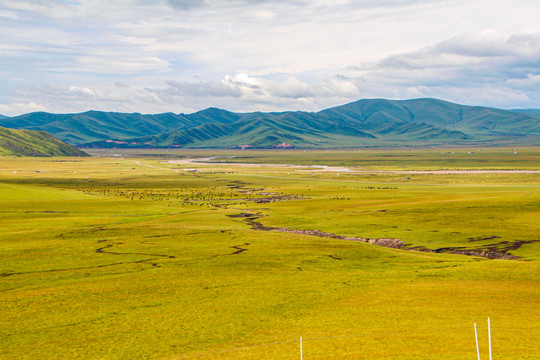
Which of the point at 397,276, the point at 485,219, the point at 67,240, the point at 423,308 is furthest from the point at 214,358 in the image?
the point at 485,219

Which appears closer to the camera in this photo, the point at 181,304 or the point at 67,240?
the point at 181,304

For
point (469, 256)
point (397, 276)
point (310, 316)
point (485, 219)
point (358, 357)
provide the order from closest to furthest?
point (358, 357), point (310, 316), point (397, 276), point (469, 256), point (485, 219)

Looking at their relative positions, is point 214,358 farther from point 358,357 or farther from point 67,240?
point 67,240

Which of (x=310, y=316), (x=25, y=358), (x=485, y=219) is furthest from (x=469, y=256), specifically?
(x=25, y=358)

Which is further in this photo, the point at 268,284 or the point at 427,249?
the point at 427,249

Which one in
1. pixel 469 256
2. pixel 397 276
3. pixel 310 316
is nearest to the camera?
pixel 310 316

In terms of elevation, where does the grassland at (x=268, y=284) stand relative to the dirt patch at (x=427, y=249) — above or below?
above

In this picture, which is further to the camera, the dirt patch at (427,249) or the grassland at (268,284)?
the dirt patch at (427,249)

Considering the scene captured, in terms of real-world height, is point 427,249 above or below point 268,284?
below
